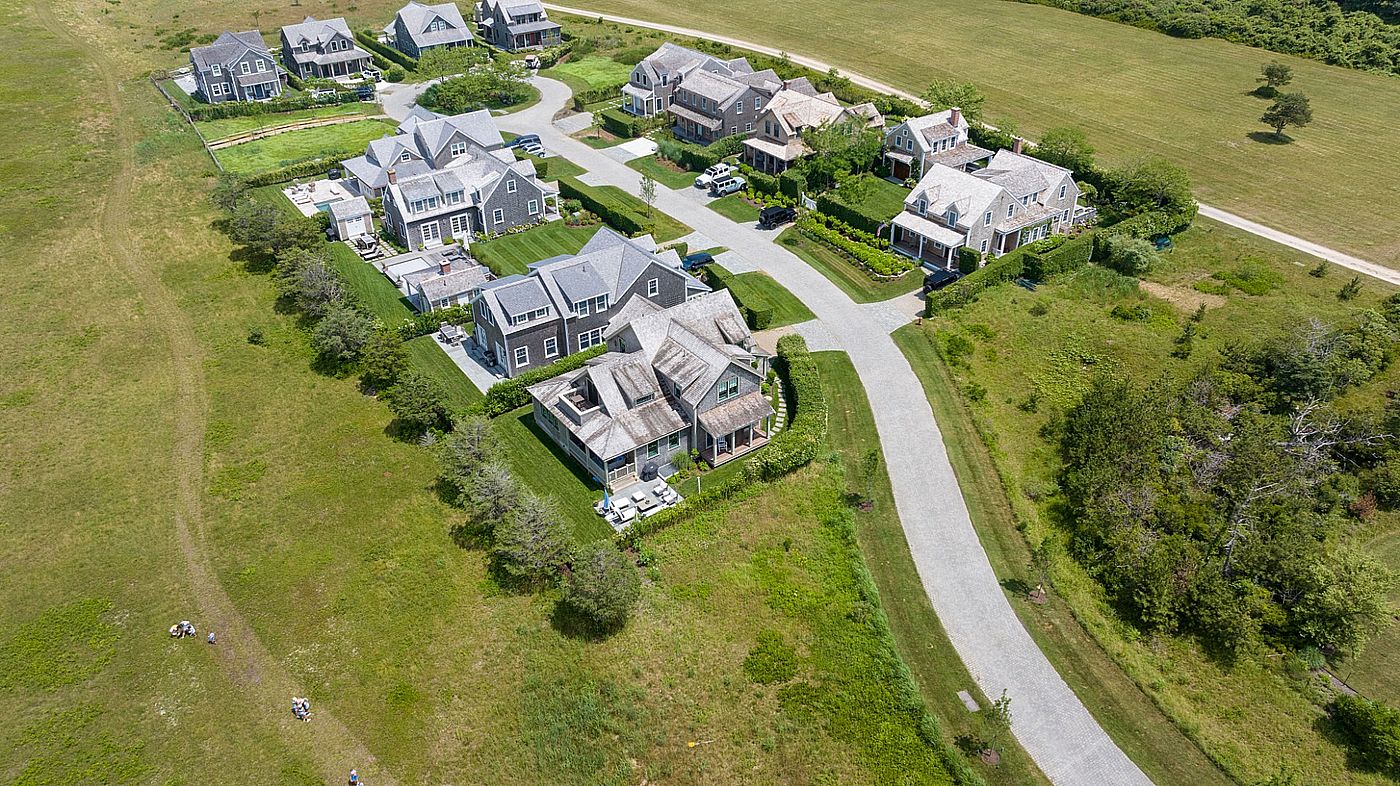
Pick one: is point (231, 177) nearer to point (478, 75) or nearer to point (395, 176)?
point (395, 176)

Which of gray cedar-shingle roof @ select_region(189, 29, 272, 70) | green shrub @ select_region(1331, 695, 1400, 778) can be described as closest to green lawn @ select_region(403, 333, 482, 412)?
green shrub @ select_region(1331, 695, 1400, 778)

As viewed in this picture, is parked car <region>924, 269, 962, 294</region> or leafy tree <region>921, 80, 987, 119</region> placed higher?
leafy tree <region>921, 80, 987, 119</region>

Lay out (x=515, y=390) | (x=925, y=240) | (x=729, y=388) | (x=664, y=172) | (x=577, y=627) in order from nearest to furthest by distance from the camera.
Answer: (x=577, y=627), (x=729, y=388), (x=515, y=390), (x=925, y=240), (x=664, y=172)

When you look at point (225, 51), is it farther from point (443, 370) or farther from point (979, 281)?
point (979, 281)

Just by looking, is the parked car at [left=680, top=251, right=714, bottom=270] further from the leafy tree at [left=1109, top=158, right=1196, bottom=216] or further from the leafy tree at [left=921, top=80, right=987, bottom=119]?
the leafy tree at [left=1109, top=158, right=1196, bottom=216]

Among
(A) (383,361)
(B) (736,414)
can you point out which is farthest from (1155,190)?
(A) (383,361)

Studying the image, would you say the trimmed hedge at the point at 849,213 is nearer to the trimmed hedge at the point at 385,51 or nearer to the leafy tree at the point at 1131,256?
the leafy tree at the point at 1131,256

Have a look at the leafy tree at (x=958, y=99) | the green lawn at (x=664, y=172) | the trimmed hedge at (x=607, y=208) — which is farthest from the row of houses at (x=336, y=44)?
the leafy tree at (x=958, y=99)
